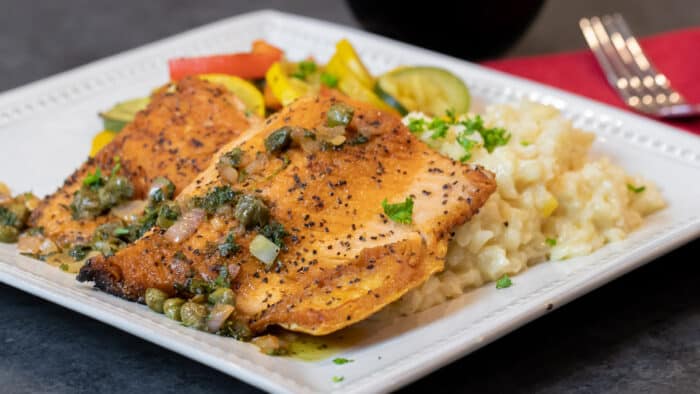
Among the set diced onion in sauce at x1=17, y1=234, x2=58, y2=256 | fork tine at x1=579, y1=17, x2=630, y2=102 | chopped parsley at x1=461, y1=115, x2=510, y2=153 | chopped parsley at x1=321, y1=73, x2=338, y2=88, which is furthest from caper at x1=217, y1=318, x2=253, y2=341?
fork tine at x1=579, y1=17, x2=630, y2=102

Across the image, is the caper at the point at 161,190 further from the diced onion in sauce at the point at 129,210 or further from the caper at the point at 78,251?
the caper at the point at 78,251

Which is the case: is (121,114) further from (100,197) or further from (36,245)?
(36,245)

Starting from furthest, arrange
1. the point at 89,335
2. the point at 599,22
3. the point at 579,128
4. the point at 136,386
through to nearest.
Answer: the point at 599,22 → the point at 579,128 → the point at 89,335 → the point at 136,386

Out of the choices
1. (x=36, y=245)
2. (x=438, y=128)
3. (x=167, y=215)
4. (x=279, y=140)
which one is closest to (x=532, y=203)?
(x=438, y=128)

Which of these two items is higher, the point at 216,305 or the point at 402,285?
the point at 216,305

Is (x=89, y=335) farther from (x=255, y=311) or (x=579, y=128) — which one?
(x=579, y=128)

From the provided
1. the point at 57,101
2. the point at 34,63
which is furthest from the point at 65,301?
the point at 34,63
